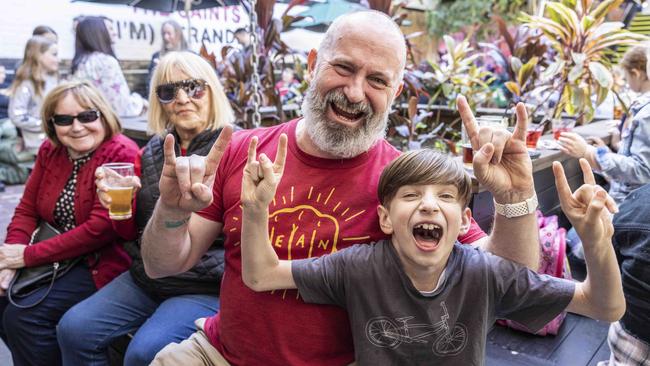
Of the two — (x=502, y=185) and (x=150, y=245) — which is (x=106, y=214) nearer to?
(x=150, y=245)

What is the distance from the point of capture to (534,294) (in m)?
1.34

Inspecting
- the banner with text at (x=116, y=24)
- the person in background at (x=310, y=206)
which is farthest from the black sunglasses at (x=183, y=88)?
the banner with text at (x=116, y=24)

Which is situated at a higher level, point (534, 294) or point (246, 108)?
point (534, 294)

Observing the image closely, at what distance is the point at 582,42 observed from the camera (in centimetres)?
359

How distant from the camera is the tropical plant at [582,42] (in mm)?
3477

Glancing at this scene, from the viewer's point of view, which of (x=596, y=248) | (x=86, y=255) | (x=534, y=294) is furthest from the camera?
(x=86, y=255)

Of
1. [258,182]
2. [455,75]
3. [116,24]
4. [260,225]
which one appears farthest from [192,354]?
[116,24]

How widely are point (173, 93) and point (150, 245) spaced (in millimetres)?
940

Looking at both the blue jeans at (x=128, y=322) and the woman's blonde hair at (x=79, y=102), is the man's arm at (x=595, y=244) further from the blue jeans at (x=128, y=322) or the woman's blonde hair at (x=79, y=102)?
the woman's blonde hair at (x=79, y=102)

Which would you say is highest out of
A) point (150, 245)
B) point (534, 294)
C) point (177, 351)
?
point (534, 294)

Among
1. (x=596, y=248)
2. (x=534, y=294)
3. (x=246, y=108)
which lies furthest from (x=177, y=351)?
(x=246, y=108)

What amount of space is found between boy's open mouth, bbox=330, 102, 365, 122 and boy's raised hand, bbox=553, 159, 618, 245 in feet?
2.14

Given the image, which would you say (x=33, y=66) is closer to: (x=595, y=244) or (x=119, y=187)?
(x=119, y=187)

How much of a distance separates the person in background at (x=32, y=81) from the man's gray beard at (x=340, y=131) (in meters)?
Answer: 5.33
